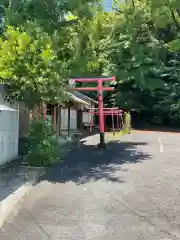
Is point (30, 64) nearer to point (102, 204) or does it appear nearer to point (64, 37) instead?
point (64, 37)

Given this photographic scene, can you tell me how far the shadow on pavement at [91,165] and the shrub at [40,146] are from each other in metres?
0.42

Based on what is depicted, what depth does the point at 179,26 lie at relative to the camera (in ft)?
17.4

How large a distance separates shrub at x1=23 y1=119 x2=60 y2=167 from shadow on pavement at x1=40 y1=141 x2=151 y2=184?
1.39 ft

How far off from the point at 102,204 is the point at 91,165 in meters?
5.56

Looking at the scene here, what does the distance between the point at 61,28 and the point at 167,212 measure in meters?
8.71

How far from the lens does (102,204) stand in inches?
324

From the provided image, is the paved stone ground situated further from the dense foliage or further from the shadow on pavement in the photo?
the dense foliage

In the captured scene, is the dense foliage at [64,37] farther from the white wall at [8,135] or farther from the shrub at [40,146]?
the shrub at [40,146]

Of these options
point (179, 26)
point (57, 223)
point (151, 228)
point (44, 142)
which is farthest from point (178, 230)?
point (44, 142)

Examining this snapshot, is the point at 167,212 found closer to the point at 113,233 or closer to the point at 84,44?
the point at 113,233

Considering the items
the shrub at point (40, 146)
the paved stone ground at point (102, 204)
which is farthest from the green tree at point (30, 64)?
the paved stone ground at point (102, 204)

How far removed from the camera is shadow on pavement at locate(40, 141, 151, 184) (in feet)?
36.8

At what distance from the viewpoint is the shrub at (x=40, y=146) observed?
12.9 metres

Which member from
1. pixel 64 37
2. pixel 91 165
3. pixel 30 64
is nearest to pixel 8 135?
pixel 30 64
